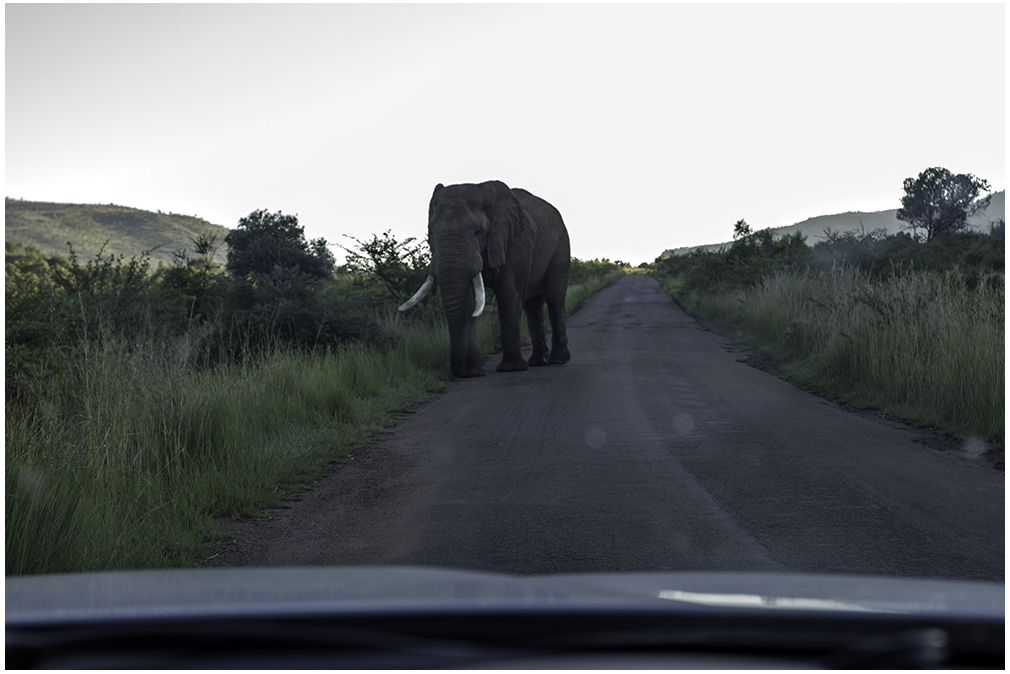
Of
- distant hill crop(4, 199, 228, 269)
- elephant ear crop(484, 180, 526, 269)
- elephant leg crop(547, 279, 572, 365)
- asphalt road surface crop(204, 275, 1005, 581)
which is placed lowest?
asphalt road surface crop(204, 275, 1005, 581)

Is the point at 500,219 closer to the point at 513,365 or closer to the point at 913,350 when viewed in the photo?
the point at 513,365

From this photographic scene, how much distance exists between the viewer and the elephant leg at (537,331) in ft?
47.0

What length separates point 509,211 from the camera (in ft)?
44.1

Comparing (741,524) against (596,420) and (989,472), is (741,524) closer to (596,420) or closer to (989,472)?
(989,472)

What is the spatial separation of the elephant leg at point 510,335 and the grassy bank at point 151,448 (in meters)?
3.73

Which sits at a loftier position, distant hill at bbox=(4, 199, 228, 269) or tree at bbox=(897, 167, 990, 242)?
distant hill at bbox=(4, 199, 228, 269)

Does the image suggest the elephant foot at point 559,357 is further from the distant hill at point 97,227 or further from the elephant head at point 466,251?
the distant hill at point 97,227

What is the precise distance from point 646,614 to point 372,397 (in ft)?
28.3

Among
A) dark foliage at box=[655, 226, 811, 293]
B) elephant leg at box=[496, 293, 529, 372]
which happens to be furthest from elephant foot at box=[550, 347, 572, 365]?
dark foliage at box=[655, 226, 811, 293]

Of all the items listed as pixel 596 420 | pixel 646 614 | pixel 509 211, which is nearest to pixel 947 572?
pixel 646 614

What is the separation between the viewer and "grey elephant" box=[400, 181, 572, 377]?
1219cm

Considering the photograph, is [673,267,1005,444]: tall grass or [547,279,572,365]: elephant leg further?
[547,279,572,365]: elephant leg

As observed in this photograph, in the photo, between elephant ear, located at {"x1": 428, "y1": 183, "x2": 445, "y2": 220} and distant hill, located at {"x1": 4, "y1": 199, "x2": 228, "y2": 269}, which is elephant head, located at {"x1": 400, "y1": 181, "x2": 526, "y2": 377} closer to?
elephant ear, located at {"x1": 428, "y1": 183, "x2": 445, "y2": 220}

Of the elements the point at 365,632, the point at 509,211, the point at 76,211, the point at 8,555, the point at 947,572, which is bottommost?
the point at 947,572
